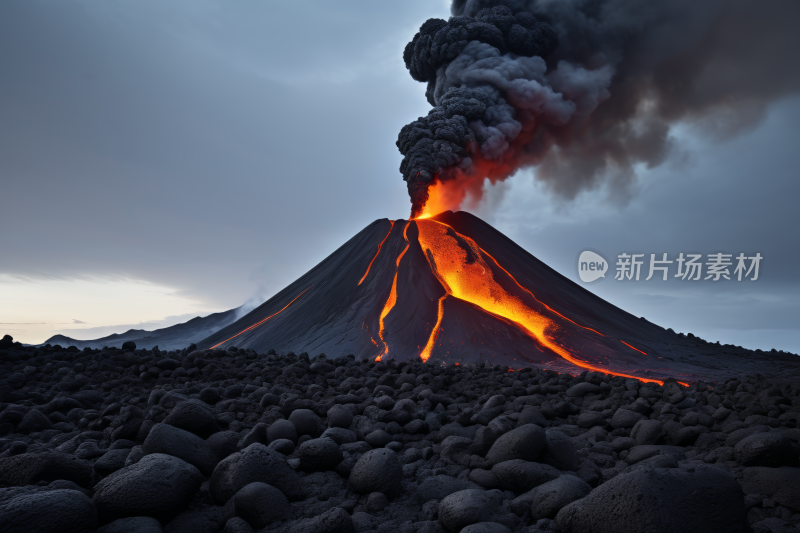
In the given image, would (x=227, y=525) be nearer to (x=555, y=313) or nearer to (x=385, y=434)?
(x=385, y=434)

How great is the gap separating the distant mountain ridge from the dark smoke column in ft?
60.6

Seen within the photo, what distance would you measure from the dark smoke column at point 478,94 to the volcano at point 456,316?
12.6ft

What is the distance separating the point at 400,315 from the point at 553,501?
14.8 metres

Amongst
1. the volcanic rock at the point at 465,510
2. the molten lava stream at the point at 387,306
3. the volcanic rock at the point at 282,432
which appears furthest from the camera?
the molten lava stream at the point at 387,306

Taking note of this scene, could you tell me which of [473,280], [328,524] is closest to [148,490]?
[328,524]

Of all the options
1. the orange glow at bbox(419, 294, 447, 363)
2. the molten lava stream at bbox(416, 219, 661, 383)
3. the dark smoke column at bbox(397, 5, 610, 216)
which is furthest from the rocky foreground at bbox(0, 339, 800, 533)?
the dark smoke column at bbox(397, 5, 610, 216)

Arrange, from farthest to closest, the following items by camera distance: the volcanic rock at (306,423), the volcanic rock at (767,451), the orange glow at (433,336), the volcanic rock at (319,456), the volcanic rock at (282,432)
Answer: the orange glow at (433,336)
the volcanic rock at (306,423)
the volcanic rock at (282,432)
the volcanic rock at (319,456)
the volcanic rock at (767,451)

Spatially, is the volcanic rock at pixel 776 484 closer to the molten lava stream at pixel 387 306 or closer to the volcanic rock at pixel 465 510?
the volcanic rock at pixel 465 510

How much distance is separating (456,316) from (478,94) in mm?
18450

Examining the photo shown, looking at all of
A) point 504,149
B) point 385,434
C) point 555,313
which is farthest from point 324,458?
point 504,149

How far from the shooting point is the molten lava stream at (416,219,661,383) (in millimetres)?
19359

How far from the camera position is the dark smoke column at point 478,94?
1122 inches

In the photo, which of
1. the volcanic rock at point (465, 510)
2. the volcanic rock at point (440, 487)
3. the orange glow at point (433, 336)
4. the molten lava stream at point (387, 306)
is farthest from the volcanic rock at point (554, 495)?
the orange glow at point (433, 336)

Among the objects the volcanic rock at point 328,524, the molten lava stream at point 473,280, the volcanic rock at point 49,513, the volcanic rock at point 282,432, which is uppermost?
the molten lava stream at point 473,280
